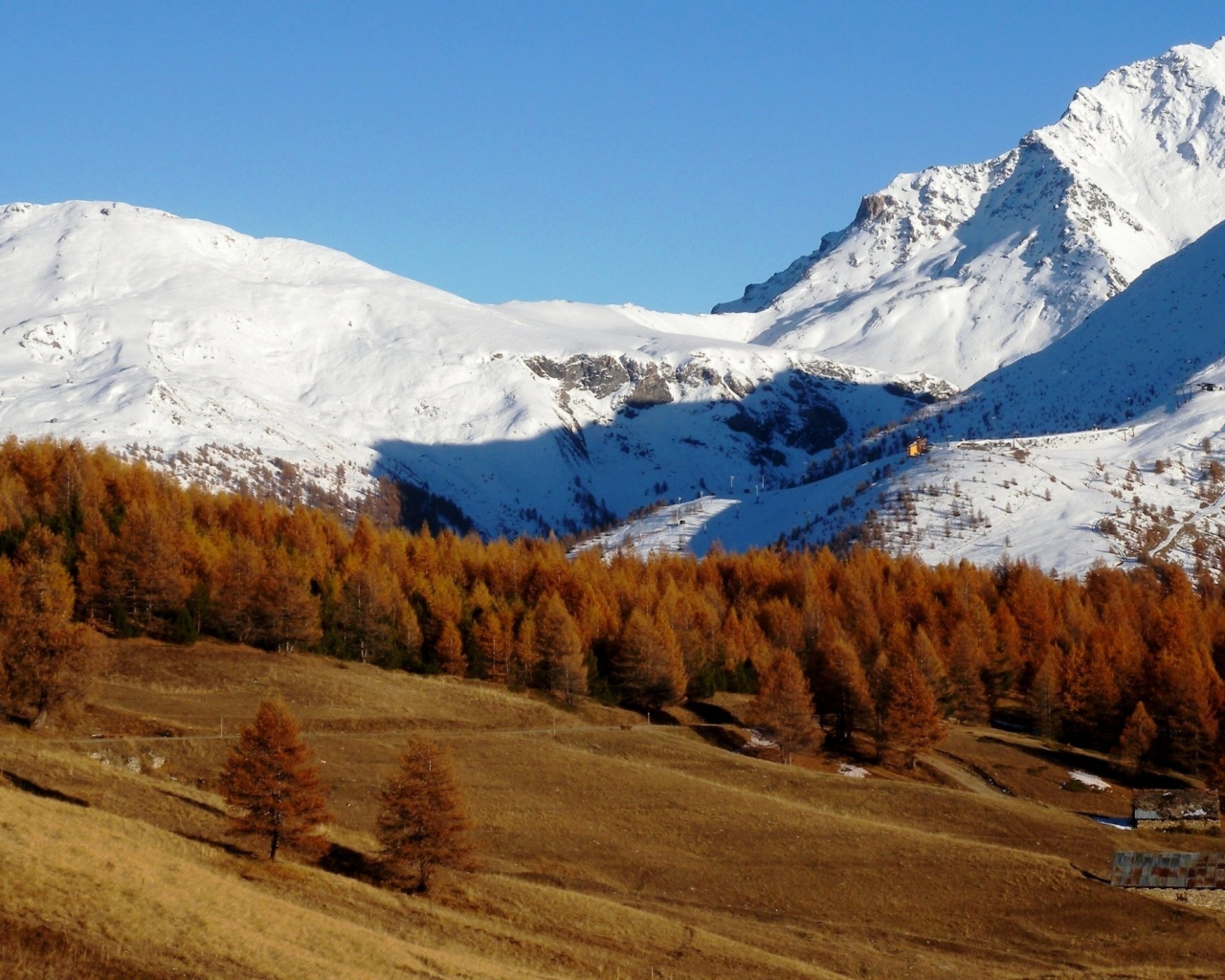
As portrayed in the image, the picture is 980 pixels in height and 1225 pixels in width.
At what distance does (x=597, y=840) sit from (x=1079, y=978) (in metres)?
25.9

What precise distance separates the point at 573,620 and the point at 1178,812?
2232 inches

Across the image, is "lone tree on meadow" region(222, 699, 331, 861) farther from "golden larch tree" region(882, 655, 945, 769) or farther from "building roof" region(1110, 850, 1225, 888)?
"golden larch tree" region(882, 655, 945, 769)

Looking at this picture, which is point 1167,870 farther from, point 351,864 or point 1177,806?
point 351,864

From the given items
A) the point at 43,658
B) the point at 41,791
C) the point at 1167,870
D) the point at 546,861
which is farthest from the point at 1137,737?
the point at 41,791

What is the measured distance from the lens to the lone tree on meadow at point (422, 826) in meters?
57.4

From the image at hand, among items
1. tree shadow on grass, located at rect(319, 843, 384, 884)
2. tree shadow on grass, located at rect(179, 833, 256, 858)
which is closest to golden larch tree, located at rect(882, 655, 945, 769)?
tree shadow on grass, located at rect(319, 843, 384, 884)

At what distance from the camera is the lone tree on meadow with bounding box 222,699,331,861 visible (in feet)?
185

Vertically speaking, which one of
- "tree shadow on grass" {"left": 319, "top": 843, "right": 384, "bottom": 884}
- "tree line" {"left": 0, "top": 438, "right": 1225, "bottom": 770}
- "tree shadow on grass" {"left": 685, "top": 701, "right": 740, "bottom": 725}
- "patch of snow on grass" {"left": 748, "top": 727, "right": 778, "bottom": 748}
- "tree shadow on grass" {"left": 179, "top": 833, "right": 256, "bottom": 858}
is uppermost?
"tree line" {"left": 0, "top": 438, "right": 1225, "bottom": 770}

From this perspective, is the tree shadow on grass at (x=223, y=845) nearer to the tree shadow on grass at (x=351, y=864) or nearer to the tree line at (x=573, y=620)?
the tree shadow on grass at (x=351, y=864)

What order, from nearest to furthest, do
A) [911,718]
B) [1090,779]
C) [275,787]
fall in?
[275,787]
[911,718]
[1090,779]

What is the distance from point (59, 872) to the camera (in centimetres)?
3888

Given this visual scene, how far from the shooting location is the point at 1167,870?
7069 cm

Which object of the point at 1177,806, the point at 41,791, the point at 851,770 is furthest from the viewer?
the point at 851,770

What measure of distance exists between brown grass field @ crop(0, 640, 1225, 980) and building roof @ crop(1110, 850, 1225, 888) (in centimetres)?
A: 181
